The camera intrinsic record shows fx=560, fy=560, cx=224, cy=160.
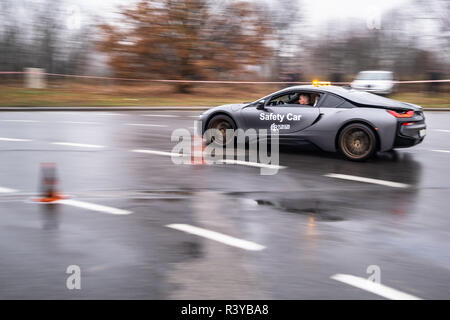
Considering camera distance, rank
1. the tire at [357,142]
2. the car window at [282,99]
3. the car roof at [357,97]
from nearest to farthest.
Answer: the tire at [357,142]
the car roof at [357,97]
the car window at [282,99]

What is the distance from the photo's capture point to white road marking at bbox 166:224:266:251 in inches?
214

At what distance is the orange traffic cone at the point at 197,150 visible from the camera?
10.3 metres

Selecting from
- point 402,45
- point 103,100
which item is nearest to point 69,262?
point 103,100

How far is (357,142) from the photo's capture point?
1022cm

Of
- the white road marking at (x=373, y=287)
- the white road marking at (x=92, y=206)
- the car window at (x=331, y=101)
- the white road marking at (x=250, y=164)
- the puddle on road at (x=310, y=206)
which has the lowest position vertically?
the white road marking at (x=373, y=287)

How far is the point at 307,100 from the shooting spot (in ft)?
34.9

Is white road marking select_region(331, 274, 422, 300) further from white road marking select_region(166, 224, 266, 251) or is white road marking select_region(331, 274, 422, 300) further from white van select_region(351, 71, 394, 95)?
white van select_region(351, 71, 394, 95)

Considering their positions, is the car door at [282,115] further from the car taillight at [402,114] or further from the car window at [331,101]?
the car taillight at [402,114]

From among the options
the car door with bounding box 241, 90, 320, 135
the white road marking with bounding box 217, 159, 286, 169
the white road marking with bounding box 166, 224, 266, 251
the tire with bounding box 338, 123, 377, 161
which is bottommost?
the white road marking with bounding box 166, 224, 266, 251

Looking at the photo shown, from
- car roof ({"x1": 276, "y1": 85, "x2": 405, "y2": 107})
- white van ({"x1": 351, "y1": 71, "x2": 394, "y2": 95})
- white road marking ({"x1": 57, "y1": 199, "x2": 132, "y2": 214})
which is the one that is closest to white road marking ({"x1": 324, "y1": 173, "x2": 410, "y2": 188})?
car roof ({"x1": 276, "y1": 85, "x2": 405, "y2": 107})

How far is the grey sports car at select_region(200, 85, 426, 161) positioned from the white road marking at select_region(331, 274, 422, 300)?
5.75m

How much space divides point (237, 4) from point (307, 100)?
73.4ft

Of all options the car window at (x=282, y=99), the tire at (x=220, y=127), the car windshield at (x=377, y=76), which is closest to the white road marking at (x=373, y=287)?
the car window at (x=282, y=99)
